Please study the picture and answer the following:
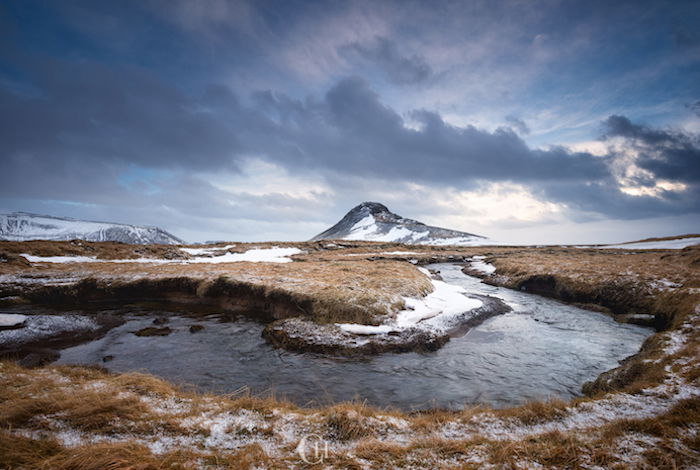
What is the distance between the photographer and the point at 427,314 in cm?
1888

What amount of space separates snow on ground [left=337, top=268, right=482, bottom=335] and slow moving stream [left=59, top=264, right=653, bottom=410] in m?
1.65

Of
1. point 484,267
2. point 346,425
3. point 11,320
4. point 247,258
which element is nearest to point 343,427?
point 346,425

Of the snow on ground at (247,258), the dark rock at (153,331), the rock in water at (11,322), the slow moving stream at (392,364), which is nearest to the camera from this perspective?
the slow moving stream at (392,364)

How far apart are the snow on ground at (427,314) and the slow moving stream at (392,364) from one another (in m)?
1.65

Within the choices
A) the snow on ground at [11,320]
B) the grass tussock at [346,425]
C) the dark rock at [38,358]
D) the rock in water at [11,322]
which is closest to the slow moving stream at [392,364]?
the dark rock at [38,358]

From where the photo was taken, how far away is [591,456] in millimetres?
5879

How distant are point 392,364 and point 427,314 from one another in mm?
6157

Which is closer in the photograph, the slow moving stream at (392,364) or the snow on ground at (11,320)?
the slow moving stream at (392,364)

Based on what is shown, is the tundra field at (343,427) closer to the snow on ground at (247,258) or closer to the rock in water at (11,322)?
the rock in water at (11,322)

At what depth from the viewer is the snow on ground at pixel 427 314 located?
639 inches

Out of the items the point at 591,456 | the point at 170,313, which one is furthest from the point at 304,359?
the point at 170,313

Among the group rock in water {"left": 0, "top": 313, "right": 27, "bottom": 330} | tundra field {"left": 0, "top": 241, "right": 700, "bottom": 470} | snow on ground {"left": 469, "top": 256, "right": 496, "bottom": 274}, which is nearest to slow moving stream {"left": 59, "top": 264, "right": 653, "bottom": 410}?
tundra field {"left": 0, "top": 241, "right": 700, "bottom": 470}

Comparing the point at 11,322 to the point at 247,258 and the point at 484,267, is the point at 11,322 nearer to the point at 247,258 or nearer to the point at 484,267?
the point at 247,258

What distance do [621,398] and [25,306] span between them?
115 ft
